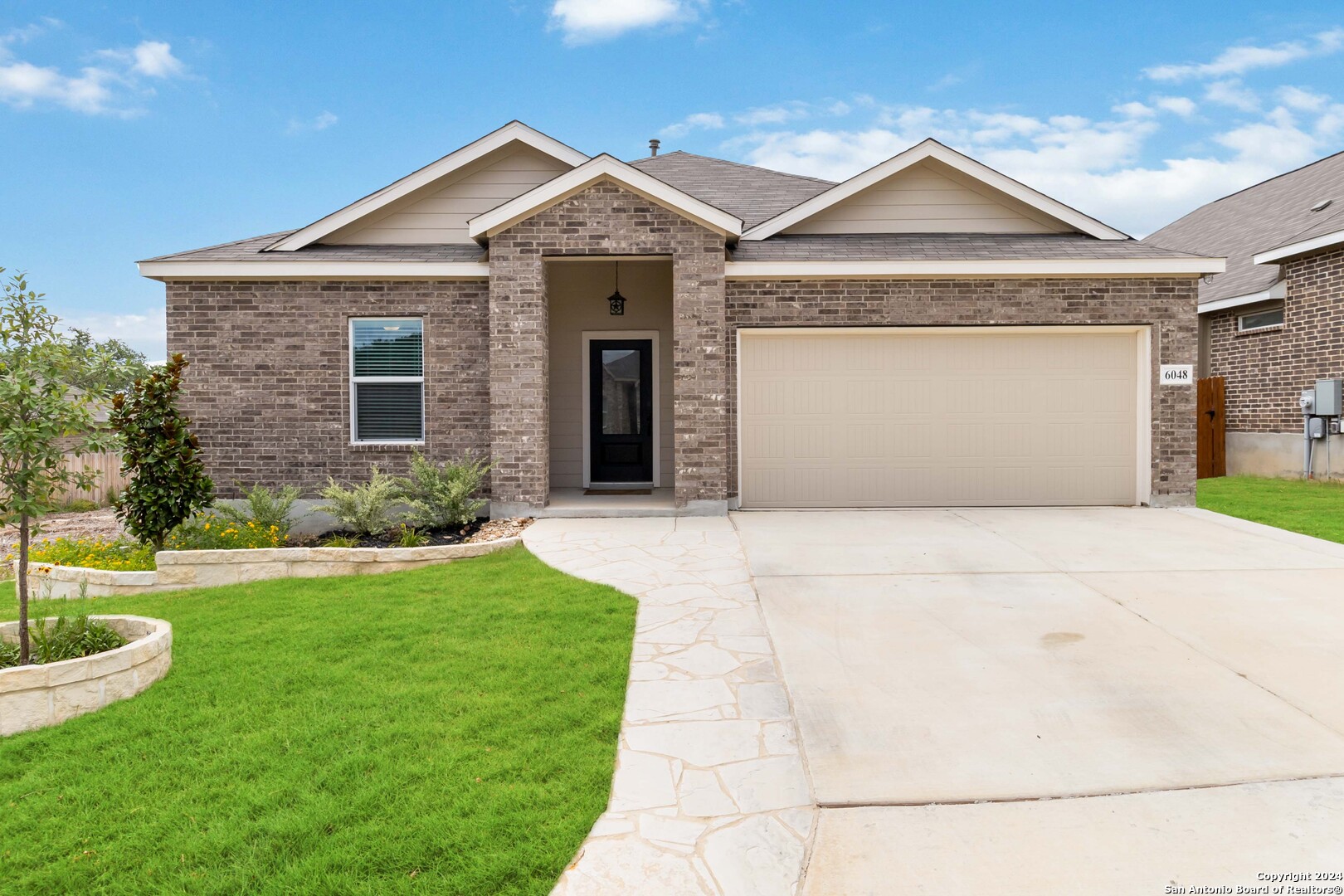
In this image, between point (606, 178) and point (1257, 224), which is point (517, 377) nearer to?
point (606, 178)

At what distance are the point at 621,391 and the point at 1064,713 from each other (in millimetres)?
8601

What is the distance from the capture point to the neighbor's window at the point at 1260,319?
1421cm

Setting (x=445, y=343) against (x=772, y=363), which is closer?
(x=445, y=343)

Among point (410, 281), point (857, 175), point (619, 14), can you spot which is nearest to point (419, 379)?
point (410, 281)

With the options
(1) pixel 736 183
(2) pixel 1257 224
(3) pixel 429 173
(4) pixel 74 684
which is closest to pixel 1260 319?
(2) pixel 1257 224

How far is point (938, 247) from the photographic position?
9.89m

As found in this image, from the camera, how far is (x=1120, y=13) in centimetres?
1359

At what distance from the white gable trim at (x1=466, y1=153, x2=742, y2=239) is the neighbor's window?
38.3 feet

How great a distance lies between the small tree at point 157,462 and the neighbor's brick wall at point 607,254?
3.22 meters

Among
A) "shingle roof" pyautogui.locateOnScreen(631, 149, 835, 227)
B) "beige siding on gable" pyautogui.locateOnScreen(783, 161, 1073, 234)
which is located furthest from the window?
"beige siding on gable" pyautogui.locateOnScreen(783, 161, 1073, 234)

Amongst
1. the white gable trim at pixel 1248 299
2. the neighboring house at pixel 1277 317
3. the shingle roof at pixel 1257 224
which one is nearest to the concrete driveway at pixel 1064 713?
the neighboring house at pixel 1277 317

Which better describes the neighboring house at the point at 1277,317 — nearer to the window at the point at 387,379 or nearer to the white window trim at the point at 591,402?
the white window trim at the point at 591,402

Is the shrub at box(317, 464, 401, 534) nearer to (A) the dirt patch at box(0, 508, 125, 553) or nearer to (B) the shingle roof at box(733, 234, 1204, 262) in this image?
(A) the dirt patch at box(0, 508, 125, 553)

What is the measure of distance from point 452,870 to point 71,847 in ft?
4.62
